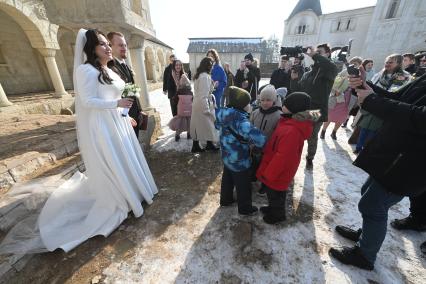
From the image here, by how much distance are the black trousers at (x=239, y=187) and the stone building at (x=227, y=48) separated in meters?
26.9

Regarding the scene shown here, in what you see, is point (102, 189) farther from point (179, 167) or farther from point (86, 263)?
point (179, 167)

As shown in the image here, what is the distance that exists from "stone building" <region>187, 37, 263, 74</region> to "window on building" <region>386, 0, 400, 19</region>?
549 inches

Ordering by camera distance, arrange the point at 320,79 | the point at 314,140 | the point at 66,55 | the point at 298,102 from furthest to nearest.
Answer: the point at 66,55, the point at 314,140, the point at 320,79, the point at 298,102

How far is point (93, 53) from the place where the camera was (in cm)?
202

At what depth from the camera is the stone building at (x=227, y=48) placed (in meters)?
27.9

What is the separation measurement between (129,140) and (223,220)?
160 centimetres

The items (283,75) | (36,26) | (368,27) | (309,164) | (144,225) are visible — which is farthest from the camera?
(368,27)

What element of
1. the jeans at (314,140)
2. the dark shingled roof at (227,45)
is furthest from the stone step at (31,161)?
the dark shingled roof at (227,45)

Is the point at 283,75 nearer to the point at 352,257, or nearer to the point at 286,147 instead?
the point at 286,147

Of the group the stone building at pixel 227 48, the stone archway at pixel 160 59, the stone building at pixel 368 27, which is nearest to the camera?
the stone building at pixel 368 27

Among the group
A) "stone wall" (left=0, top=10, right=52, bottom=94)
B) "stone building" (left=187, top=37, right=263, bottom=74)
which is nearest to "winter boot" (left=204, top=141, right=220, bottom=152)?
"stone wall" (left=0, top=10, right=52, bottom=94)

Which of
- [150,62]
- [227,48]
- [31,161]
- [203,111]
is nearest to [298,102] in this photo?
[203,111]

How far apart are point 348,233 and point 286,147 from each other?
1263 mm

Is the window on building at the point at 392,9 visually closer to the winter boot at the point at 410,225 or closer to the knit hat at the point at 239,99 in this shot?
the winter boot at the point at 410,225
